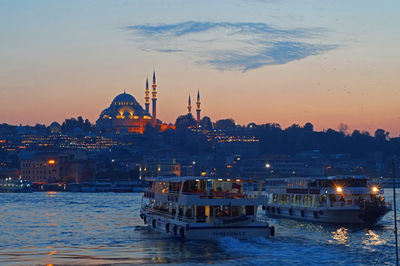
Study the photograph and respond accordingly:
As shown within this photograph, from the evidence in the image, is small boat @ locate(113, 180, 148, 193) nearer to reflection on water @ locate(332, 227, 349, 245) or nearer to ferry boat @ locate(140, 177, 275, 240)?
reflection on water @ locate(332, 227, 349, 245)

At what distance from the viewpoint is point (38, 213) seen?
205ft

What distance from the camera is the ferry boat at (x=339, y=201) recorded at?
4622 cm

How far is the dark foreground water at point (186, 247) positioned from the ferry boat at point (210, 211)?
0.48 m

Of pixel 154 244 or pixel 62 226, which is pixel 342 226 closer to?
pixel 154 244

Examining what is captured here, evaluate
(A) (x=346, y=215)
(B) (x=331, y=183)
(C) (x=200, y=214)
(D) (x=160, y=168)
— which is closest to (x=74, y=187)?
(D) (x=160, y=168)

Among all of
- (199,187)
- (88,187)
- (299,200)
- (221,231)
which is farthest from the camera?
(88,187)

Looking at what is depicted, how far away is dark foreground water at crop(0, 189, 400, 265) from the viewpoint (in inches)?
1297

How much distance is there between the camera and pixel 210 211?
37719 millimetres

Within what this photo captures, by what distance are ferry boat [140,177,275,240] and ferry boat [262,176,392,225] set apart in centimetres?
815

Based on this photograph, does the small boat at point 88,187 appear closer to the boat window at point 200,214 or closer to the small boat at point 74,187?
the small boat at point 74,187

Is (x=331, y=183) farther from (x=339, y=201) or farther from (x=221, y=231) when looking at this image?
(x=221, y=231)

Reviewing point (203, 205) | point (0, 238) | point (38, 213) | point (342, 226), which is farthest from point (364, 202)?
point (38, 213)

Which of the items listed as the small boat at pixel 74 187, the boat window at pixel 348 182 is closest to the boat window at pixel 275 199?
the boat window at pixel 348 182

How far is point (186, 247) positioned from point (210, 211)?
8.60 ft
